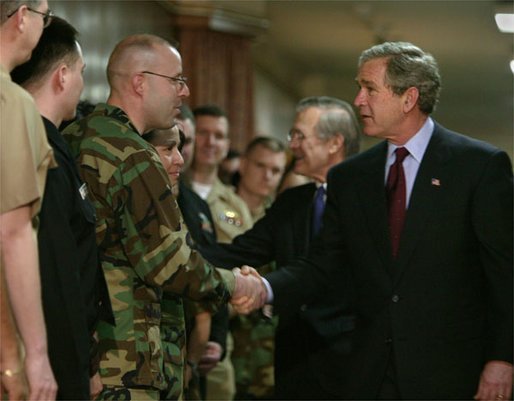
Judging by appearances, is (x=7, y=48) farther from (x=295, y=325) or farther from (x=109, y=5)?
(x=109, y=5)

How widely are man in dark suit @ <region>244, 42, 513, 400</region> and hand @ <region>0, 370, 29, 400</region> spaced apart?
174 centimetres

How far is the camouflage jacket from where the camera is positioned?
11.3 feet

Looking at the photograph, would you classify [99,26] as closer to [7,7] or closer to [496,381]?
[496,381]

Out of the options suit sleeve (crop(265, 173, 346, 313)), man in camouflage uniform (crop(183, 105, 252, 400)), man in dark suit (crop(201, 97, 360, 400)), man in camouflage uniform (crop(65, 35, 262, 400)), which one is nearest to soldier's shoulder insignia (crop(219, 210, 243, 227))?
man in camouflage uniform (crop(183, 105, 252, 400))

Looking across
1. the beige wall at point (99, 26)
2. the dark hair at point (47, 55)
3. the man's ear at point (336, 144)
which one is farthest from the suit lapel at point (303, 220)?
the beige wall at point (99, 26)

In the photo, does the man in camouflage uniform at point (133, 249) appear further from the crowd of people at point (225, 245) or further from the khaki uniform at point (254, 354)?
the khaki uniform at point (254, 354)

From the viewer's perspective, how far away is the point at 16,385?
108 inches

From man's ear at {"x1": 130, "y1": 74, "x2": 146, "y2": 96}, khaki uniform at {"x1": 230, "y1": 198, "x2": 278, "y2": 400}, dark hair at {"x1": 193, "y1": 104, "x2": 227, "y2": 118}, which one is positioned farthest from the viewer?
dark hair at {"x1": 193, "y1": 104, "x2": 227, "y2": 118}

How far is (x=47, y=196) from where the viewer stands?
2.90 m

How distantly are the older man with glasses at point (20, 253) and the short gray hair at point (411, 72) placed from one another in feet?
6.37

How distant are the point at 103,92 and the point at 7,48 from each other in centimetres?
542

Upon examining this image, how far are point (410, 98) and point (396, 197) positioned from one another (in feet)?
1.36

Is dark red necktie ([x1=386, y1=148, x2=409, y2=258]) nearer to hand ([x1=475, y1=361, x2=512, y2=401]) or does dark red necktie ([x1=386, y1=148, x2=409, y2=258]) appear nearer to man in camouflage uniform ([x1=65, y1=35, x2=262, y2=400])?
hand ([x1=475, y1=361, x2=512, y2=401])

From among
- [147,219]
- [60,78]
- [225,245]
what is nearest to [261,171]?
[225,245]
